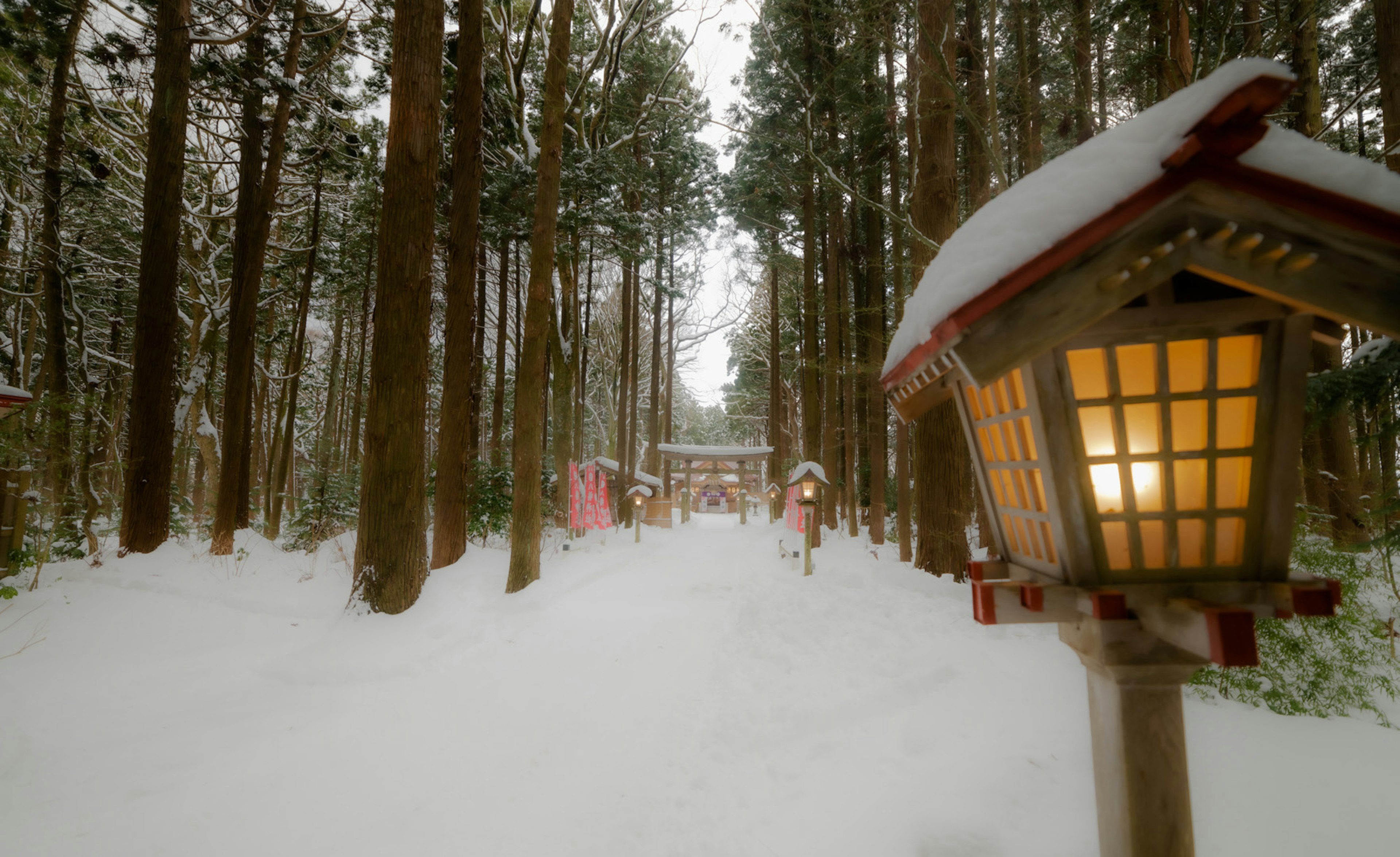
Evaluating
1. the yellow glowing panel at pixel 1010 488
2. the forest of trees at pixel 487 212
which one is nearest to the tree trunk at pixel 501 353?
the forest of trees at pixel 487 212

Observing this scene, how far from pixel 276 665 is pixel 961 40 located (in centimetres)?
1073

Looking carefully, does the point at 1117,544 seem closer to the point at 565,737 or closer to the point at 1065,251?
the point at 1065,251

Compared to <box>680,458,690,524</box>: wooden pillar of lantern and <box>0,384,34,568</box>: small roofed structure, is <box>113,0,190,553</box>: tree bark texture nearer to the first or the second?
<box>0,384,34,568</box>: small roofed structure

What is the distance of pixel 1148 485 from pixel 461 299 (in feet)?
24.1

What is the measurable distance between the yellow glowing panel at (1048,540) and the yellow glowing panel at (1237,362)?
2.00ft

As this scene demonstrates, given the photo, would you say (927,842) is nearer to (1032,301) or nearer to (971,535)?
(1032,301)

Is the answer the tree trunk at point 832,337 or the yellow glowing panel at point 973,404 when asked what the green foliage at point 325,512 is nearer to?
the tree trunk at point 832,337

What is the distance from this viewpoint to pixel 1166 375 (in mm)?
1544

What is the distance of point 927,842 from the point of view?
2.55 meters

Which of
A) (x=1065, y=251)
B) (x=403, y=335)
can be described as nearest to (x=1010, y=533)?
(x=1065, y=251)

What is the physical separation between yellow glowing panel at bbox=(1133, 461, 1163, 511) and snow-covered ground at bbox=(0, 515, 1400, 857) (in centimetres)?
197

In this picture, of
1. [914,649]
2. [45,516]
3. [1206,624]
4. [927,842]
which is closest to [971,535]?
[914,649]

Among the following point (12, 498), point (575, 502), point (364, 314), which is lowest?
point (575, 502)

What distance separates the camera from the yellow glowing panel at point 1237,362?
1.49m
